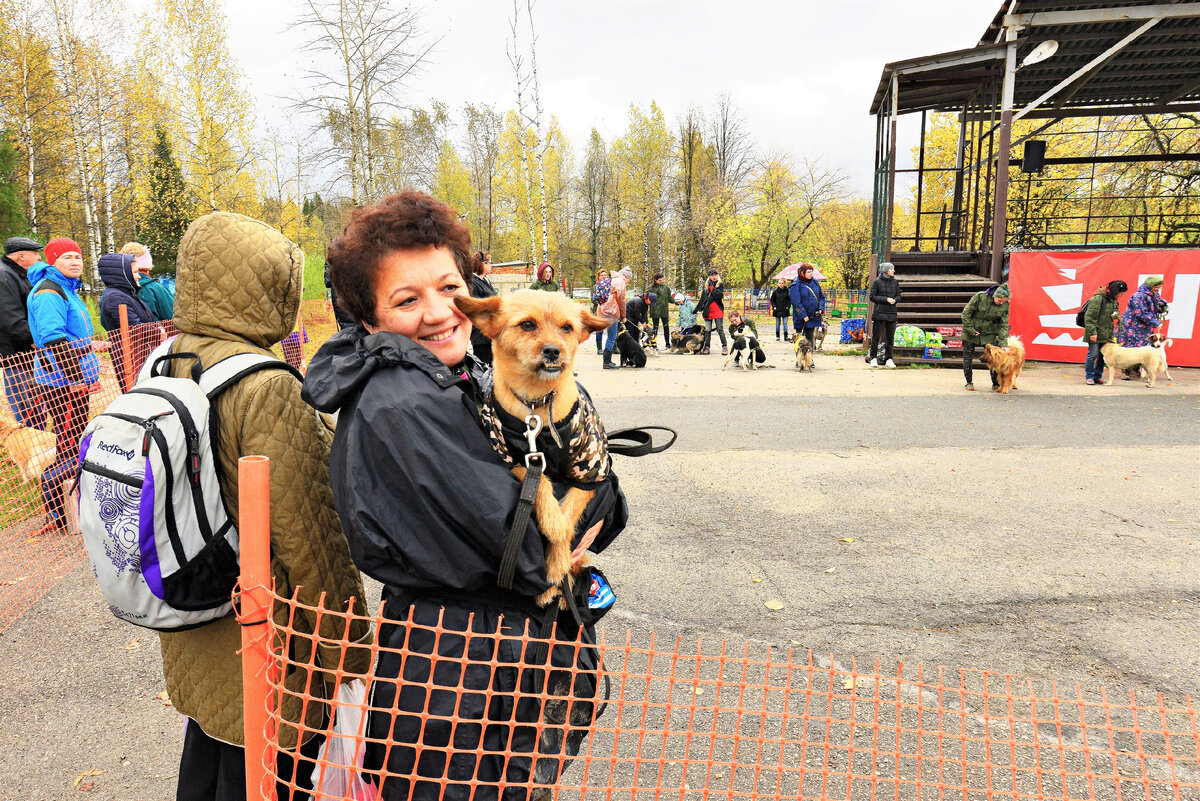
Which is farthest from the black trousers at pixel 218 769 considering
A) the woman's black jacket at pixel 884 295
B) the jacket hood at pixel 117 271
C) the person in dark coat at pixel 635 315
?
the woman's black jacket at pixel 884 295

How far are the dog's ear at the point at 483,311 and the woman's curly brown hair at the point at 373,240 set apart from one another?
0.49 ft

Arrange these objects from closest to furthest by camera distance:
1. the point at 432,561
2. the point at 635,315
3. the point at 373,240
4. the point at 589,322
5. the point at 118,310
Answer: the point at 432,561 < the point at 373,240 < the point at 589,322 < the point at 118,310 < the point at 635,315

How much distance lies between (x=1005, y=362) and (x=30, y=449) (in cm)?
1241

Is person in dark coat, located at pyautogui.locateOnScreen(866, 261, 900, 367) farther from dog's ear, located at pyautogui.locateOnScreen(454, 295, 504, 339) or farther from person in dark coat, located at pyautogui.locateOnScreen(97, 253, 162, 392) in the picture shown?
dog's ear, located at pyautogui.locateOnScreen(454, 295, 504, 339)

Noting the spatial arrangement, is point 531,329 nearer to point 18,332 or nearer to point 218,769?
point 218,769

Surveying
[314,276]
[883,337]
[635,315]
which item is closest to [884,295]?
[883,337]

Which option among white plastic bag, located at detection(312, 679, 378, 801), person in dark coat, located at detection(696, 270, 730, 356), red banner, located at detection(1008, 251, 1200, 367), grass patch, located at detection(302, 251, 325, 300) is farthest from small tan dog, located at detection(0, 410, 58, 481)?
grass patch, located at detection(302, 251, 325, 300)

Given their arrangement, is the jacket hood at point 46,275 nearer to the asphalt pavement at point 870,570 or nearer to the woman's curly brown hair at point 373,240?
the asphalt pavement at point 870,570

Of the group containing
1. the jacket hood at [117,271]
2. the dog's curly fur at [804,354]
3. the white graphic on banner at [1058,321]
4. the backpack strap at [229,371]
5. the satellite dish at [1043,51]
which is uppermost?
the satellite dish at [1043,51]

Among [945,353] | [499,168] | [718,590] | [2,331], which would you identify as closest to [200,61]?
[499,168]

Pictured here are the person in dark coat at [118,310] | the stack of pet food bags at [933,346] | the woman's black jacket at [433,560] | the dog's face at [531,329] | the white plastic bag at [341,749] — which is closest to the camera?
the woman's black jacket at [433,560]

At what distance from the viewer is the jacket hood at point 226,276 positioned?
161cm

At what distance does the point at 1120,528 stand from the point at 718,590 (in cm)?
347

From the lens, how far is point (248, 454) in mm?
1527
